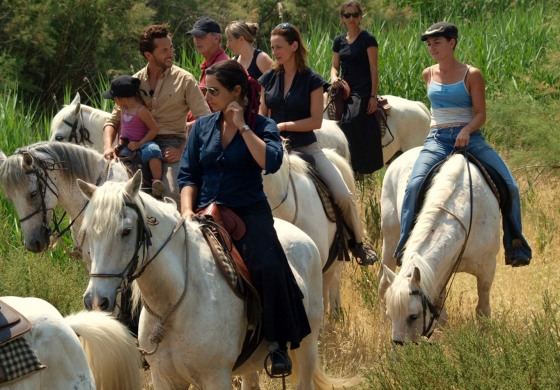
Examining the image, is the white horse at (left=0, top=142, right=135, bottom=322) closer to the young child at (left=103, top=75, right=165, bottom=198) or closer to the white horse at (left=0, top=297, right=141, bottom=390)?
the young child at (left=103, top=75, right=165, bottom=198)

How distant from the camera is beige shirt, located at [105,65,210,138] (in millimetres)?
9070

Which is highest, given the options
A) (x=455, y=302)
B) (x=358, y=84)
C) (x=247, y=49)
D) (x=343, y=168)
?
(x=247, y=49)

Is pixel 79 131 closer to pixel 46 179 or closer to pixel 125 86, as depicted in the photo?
pixel 125 86

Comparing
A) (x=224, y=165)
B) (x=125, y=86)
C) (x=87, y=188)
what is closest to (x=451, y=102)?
(x=125, y=86)

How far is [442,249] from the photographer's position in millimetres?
8141

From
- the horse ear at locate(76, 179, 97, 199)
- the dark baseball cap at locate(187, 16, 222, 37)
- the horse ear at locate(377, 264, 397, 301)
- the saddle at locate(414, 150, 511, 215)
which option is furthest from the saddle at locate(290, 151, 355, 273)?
the horse ear at locate(76, 179, 97, 199)

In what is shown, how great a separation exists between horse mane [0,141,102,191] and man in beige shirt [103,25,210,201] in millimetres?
447

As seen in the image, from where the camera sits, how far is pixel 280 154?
6.34 meters

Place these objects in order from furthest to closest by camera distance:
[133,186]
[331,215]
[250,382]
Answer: [331,215] < [250,382] < [133,186]

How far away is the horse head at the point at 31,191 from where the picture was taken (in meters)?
8.34

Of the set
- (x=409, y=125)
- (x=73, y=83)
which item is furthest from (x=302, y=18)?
(x=409, y=125)

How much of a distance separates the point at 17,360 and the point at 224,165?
6.73 feet

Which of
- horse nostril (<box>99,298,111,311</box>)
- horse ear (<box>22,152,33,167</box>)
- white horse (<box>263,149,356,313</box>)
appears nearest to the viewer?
horse nostril (<box>99,298,111,311</box>)

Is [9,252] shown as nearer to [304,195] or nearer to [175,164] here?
[175,164]
